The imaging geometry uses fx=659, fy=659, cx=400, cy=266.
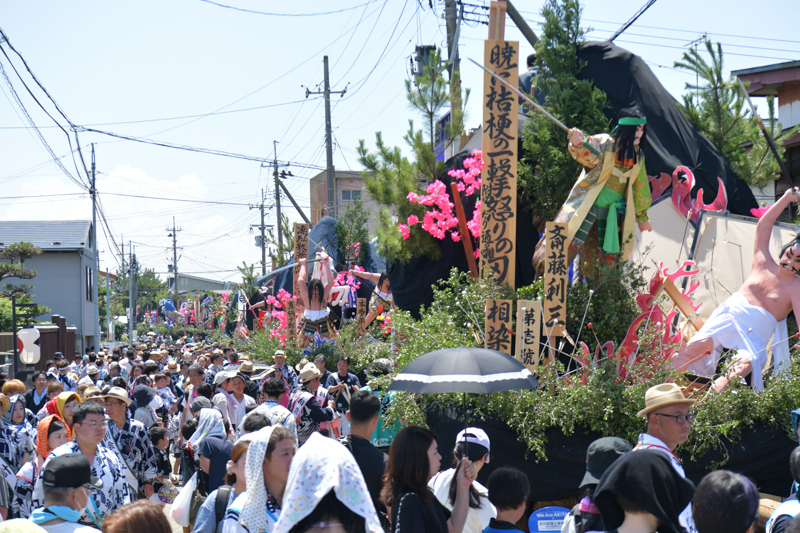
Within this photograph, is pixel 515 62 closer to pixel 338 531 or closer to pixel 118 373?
pixel 338 531

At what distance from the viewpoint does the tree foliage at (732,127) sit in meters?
11.9

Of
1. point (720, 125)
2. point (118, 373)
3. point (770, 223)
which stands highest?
Answer: point (720, 125)

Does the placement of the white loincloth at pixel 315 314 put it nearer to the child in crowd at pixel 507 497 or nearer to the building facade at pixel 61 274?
the child in crowd at pixel 507 497


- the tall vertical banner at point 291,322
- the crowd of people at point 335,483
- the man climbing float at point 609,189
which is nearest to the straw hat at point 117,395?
the crowd of people at point 335,483

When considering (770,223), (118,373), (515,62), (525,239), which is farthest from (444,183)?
(118,373)

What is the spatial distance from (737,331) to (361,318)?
947 centimetres

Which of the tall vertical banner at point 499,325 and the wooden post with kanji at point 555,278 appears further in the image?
the wooden post with kanji at point 555,278

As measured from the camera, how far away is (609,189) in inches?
339

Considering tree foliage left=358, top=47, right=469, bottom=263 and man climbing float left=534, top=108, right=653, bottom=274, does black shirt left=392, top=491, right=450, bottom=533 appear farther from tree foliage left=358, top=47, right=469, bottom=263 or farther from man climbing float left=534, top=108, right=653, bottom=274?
tree foliage left=358, top=47, right=469, bottom=263

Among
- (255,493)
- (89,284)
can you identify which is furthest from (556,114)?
(89,284)

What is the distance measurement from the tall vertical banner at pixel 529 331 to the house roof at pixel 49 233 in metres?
29.8

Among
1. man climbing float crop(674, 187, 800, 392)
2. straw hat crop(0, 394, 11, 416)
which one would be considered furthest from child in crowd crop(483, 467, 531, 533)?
straw hat crop(0, 394, 11, 416)

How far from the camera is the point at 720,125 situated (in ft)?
41.0

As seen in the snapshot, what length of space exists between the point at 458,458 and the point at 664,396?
132cm
